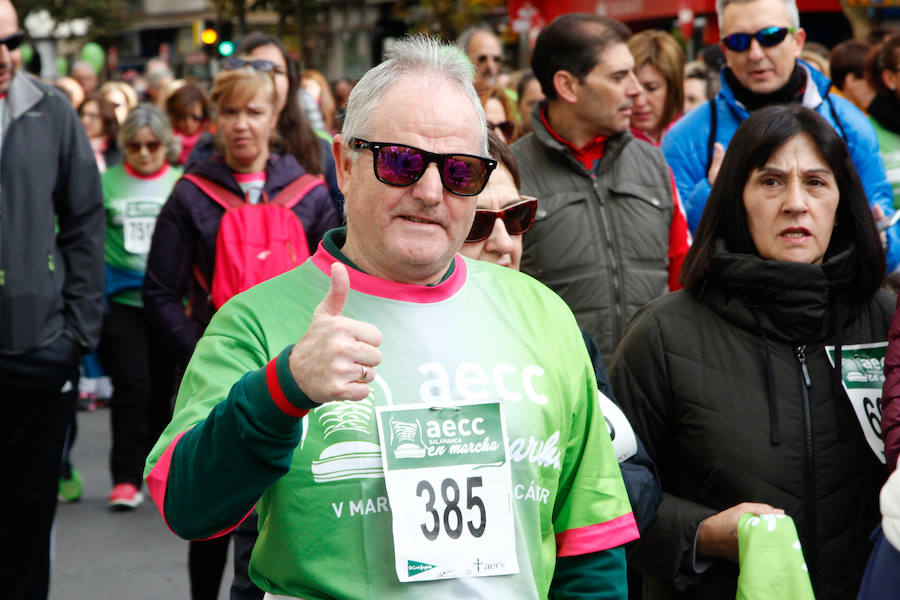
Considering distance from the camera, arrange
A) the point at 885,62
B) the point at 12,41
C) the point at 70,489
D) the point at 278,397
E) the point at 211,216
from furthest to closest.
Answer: the point at 70,489 → the point at 885,62 → the point at 211,216 → the point at 12,41 → the point at 278,397

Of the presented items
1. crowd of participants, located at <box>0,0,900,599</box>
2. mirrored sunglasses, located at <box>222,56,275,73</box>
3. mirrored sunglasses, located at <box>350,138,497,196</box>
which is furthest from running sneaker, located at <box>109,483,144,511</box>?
mirrored sunglasses, located at <box>350,138,497,196</box>

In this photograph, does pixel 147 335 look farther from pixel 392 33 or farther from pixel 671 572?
pixel 392 33

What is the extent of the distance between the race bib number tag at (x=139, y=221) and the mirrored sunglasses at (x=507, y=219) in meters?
5.09

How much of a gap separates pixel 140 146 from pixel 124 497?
87.8 inches

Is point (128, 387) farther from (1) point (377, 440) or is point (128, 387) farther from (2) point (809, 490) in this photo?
(1) point (377, 440)

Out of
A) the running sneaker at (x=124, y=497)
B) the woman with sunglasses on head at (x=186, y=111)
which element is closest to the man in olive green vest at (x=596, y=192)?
the running sneaker at (x=124, y=497)

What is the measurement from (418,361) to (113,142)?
9.31 m

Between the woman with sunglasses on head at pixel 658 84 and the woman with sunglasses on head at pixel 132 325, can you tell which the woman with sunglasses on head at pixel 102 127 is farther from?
the woman with sunglasses on head at pixel 658 84

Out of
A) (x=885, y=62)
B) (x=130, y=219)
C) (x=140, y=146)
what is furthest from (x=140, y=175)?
(x=885, y=62)

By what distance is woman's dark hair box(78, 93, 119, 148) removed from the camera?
11.3 meters

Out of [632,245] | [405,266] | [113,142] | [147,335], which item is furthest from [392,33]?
[405,266]

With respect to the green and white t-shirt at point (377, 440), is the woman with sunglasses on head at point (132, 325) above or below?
below

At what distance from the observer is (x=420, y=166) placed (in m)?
2.46

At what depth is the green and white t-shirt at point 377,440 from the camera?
7.50 feet
